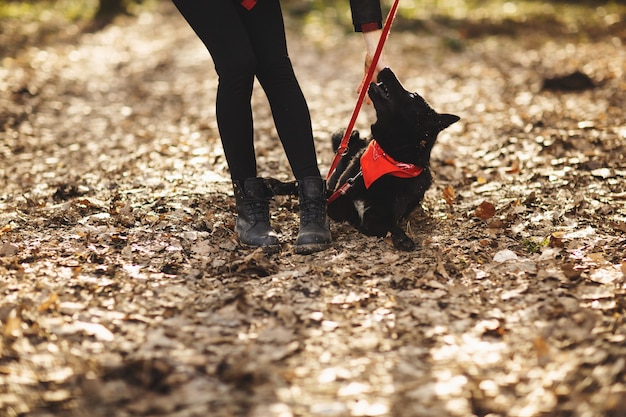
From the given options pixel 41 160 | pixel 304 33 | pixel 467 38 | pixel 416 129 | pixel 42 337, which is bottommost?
pixel 42 337

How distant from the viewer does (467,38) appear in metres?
10.4

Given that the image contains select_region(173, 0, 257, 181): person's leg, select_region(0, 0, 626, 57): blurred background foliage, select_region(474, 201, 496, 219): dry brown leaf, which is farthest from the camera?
select_region(0, 0, 626, 57): blurred background foliage

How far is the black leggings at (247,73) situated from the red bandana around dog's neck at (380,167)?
0.31 m

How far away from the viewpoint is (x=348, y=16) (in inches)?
→ 518

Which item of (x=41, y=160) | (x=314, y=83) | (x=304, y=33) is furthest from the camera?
(x=304, y=33)

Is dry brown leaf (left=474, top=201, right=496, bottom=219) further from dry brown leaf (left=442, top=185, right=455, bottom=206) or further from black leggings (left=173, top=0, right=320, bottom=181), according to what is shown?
black leggings (left=173, top=0, right=320, bottom=181)

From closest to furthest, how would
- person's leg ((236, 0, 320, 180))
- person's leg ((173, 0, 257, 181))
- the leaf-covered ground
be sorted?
1. the leaf-covered ground
2. person's leg ((173, 0, 257, 181))
3. person's leg ((236, 0, 320, 180))

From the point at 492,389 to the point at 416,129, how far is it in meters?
1.64

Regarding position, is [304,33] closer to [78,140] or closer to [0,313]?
[78,140]

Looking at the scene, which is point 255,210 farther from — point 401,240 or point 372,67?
point 372,67

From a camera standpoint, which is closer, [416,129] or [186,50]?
[416,129]

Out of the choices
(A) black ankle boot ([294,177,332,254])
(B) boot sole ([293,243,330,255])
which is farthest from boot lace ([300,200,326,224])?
(B) boot sole ([293,243,330,255])

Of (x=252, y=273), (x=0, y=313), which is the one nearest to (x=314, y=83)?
(x=252, y=273)

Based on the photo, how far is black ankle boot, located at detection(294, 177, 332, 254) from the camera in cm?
330
